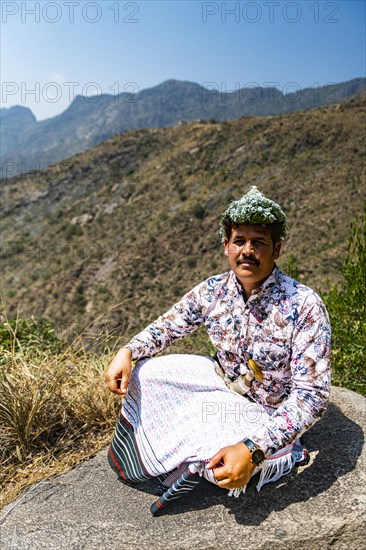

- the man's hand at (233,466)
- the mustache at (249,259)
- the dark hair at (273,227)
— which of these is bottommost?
the man's hand at (233,466)

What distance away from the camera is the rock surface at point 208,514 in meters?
2.02

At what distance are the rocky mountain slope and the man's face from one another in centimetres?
1916

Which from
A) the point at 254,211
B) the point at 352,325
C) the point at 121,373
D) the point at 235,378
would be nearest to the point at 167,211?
the point at 352,325

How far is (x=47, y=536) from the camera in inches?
84.4

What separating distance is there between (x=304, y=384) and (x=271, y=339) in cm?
27

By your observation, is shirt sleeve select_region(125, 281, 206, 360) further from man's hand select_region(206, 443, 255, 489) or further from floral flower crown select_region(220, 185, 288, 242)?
man's hand select_region(206, 443, 255, 489)

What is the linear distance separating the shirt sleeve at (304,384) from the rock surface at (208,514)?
37 cm

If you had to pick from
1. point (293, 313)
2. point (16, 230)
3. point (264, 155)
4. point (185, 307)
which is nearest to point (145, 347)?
point (185, 307)

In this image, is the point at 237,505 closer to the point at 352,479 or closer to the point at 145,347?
the point at 352,479

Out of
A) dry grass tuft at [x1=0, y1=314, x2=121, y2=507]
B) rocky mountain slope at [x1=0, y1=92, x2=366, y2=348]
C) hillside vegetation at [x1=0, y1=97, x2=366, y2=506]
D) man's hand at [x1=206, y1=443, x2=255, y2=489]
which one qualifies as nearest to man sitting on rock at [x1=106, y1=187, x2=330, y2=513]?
man's hand at [x1=206, y1=443, x2=255, y2=489]

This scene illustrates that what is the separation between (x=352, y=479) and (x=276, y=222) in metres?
1.24

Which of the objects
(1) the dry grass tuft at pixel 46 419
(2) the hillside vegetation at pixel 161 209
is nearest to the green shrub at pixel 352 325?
(1) the dry grass tuft at pixel 46 419

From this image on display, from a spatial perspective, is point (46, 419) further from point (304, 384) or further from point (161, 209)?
point (161, 209)

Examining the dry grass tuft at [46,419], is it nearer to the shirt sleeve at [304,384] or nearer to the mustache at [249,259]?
the shirt sleeve at [304,384]
